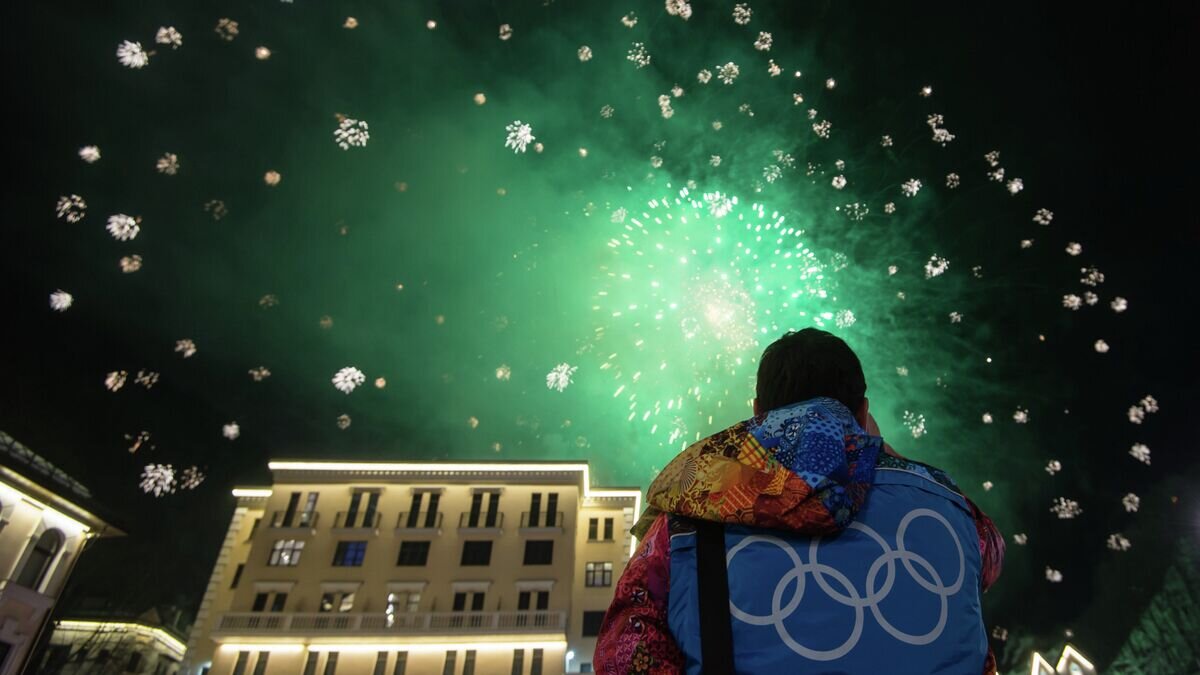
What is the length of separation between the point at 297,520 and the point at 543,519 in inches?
483

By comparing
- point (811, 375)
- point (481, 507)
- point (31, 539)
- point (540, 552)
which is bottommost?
point (811, 375)

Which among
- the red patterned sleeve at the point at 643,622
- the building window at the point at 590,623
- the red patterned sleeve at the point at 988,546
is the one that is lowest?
the red patterned sleeve at the point at 643,622

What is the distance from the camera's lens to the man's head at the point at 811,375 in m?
2.50

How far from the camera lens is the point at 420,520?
32875 mm

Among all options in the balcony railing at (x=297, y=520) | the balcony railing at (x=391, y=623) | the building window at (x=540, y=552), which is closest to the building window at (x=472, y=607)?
the balcony railing at (x=391, y=623)

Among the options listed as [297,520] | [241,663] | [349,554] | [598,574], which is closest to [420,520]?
[349,554]

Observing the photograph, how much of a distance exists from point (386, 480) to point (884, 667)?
35.3 meters

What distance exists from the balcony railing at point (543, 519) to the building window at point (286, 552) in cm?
1083

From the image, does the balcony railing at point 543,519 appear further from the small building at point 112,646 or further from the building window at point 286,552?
the small building at point 112,646

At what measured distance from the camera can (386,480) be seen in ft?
113

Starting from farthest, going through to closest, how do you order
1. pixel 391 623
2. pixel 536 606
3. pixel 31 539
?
pixel 536 606 → pixel 391 623 → pixel 31 539

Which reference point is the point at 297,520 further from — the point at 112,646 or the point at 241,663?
the point at 112,646

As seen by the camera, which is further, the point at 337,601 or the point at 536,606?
the point at 536,606

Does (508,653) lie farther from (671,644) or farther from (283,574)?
(671,644)
